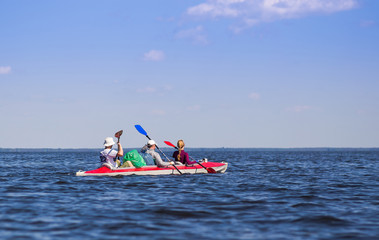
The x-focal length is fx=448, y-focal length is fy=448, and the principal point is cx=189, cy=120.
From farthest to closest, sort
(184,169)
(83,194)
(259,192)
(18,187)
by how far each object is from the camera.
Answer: (184,169) → (18,187) → (259,192) → (83,194)

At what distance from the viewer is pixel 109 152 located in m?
18.1

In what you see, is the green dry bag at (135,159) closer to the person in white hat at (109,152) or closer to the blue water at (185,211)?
the person in white hat at (109,152)

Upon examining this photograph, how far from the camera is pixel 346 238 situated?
7527 millimetres

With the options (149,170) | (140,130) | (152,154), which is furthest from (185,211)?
(140,130)

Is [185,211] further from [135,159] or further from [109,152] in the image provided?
[135,159]

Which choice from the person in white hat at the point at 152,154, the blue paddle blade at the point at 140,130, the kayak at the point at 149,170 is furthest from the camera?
the blue paddle blade at the point at 140,130

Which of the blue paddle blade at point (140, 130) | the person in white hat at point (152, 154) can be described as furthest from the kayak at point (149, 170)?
the blue paddle blade at point (140, 130)

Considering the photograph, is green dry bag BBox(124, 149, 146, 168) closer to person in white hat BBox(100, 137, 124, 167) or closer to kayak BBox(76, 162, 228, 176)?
kayak BBox(76, 162, 228, 176)

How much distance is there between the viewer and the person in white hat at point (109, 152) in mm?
17797

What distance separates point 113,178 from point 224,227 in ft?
33.8

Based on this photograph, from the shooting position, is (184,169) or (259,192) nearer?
(259,192)

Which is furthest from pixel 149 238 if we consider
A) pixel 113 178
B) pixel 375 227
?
pixel 113 178

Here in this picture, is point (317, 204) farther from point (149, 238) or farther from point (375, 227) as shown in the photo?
point (149, 238)

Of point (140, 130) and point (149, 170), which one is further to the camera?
point (140, 130)
